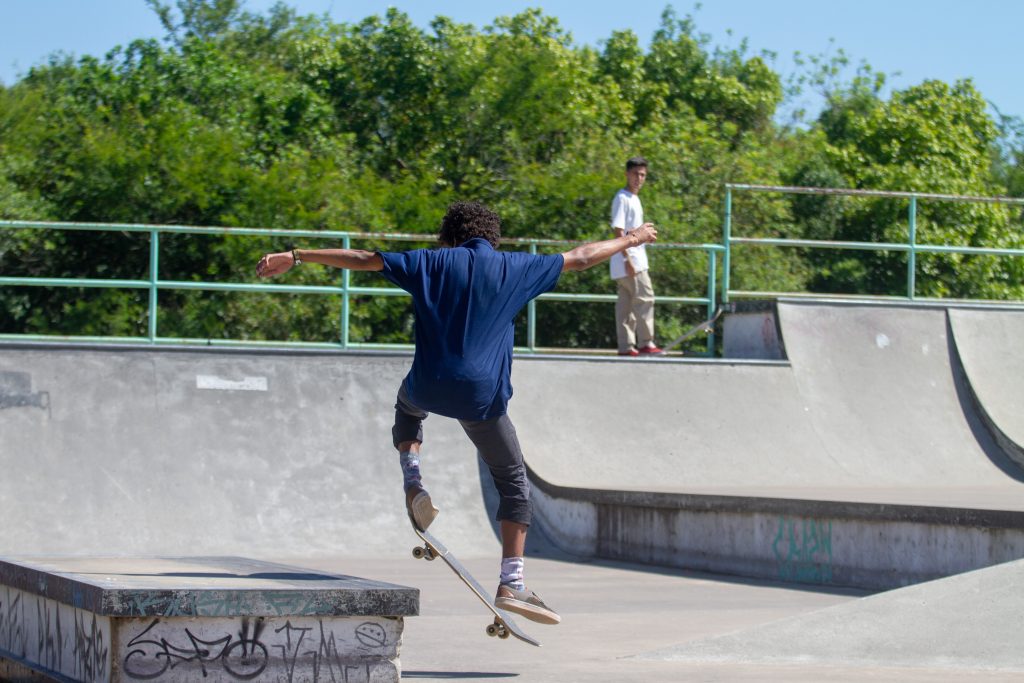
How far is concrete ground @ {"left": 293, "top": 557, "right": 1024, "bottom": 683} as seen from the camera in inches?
207

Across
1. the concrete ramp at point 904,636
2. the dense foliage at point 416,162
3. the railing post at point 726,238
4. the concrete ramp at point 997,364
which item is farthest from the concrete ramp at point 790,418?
the concrete ramp at point 904,636

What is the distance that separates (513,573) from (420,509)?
478 millimetres

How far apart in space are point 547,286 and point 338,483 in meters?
6.08

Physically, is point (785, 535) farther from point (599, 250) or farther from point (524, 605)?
point (599, 250)

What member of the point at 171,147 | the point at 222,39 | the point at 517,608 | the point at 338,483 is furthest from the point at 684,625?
the point at 222,39

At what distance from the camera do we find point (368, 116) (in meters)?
27.0

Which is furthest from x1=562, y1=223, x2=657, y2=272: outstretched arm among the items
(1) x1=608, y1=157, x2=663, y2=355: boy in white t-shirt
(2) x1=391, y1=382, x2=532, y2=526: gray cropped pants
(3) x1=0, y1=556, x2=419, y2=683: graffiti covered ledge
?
(1) x1=608, y1=157, x2=663, y2=355: boy in white t-shirt

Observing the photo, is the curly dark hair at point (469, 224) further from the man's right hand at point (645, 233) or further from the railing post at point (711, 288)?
the railing post at point (711, 288)

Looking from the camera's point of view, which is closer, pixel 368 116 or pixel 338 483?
pixel 338 483

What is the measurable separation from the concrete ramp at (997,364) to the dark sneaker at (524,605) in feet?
27.0

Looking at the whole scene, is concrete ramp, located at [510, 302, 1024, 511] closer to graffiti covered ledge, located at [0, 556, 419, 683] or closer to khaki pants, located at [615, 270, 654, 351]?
khaki pants, located at [615, 270, 654, 351]

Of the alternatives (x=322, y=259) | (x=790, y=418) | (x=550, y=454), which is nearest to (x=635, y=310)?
(x=790, y=418)

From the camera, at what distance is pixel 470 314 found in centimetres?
521

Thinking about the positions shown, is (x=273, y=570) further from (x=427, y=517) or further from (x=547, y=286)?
(x=547, y=286)
